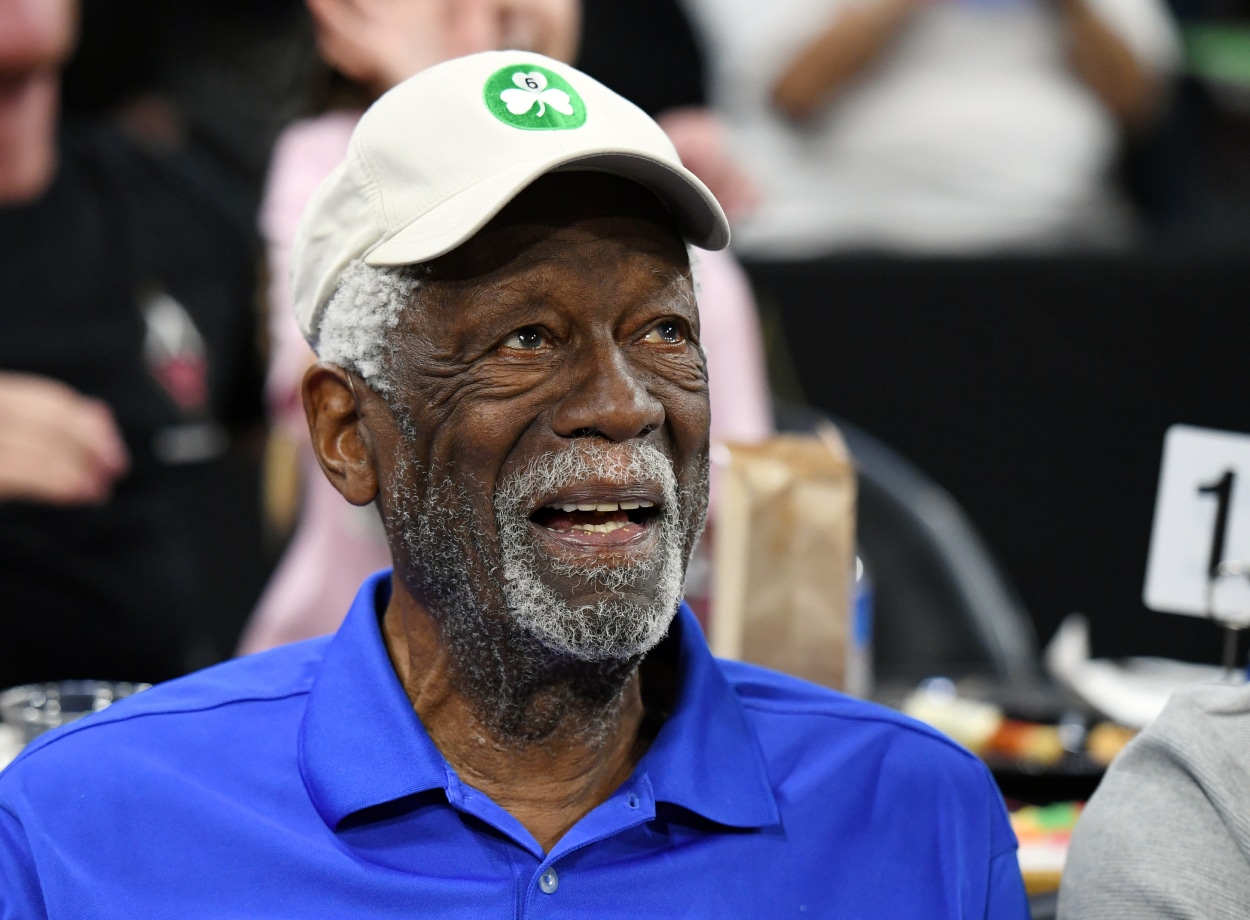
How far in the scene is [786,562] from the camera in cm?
193

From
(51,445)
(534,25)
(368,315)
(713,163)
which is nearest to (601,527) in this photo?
(368,315)

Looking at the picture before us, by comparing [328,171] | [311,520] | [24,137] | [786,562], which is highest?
[328,171]

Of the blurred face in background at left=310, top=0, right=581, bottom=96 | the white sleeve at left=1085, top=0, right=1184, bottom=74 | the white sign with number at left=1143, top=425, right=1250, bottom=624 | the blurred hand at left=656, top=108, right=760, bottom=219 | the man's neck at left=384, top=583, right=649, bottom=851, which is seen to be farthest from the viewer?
the white sleeve at left=1085, top=0, right=1184, bottom=74

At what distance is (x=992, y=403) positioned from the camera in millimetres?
3764

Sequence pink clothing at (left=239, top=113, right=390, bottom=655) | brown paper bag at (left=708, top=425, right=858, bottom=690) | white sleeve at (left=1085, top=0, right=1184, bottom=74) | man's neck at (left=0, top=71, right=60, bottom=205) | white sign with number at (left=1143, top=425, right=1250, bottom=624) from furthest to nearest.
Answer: white sleeve at (left=1085, top=0, right=1184, bottom=74)
man's neck at (left=0, top=71, right=60, bottom=205)
pink clothing at (left=239, top=113, right=390, bottom=655)
brown paper bag at (left=708, top=425, right=858, bottom=690)
white sign with number at (left=1143, top=425, right=1250, bottom=624)

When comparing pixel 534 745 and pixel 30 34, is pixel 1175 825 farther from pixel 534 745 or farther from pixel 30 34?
pixel 30 34

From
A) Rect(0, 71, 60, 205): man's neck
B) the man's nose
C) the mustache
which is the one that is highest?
the man's nose

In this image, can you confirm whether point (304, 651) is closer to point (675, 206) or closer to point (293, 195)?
point (675, 206)

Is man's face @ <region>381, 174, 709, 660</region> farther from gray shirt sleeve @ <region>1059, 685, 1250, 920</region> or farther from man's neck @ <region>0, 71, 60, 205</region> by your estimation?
man's neck @ <region>0, 71, 60, 205</region>

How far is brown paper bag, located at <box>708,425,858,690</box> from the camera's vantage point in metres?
1.91

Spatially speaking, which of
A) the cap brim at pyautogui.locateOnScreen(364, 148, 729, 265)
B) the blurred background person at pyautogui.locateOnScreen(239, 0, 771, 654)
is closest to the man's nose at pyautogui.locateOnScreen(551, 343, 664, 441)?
the cap brim at pyautogui.locateOnScreen(364, 148, 729, 265)

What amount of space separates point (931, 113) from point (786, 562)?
2.12m

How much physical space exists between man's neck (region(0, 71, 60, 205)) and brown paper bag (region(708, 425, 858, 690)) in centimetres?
166

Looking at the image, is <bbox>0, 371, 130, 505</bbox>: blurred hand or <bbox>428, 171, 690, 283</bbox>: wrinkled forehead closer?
<bbox>428, 171, 690, 283</bbox>: wrinkled forehead
